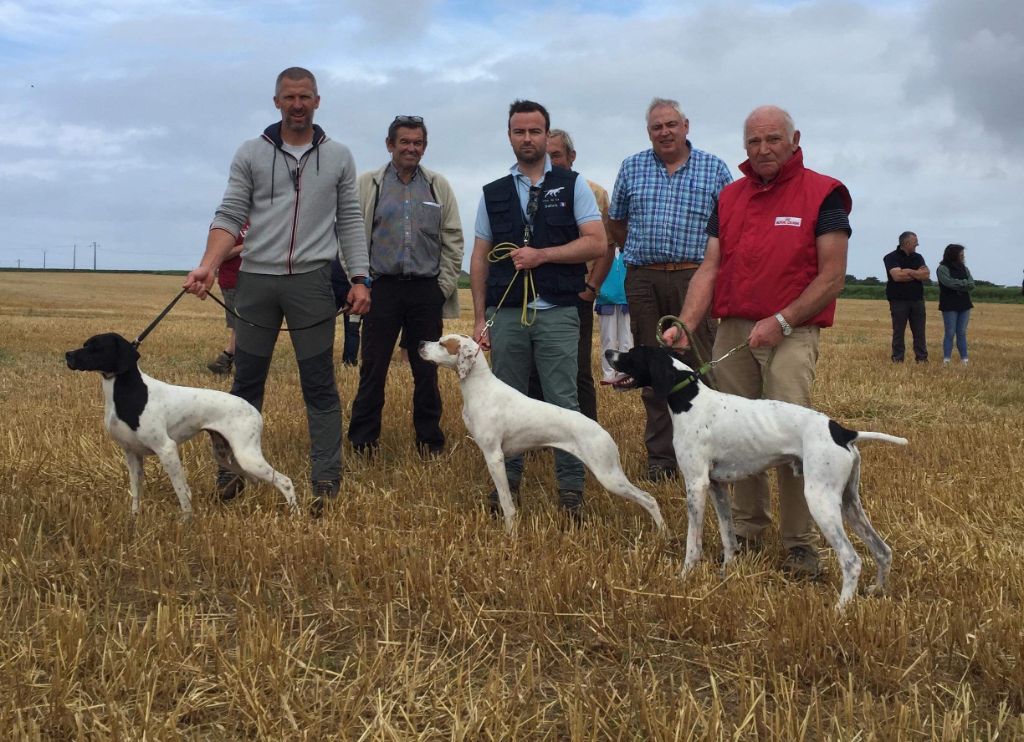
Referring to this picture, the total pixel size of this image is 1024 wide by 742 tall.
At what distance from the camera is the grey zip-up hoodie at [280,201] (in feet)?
18.1

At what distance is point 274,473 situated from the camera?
543 cm

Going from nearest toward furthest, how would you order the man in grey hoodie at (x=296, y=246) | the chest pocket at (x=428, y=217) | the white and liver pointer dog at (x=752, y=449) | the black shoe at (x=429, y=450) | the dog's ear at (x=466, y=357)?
the white and liver pointer dog at (x=752, y=449) < the dog's ear at (x=466, y=357) < the man in grey hoodie at (x=296, y=246) < the chest pocket at (x=428, y=217) < the black shoe at (x=429, y=450)

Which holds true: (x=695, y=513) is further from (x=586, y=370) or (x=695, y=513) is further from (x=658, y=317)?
(x=586, y=370)

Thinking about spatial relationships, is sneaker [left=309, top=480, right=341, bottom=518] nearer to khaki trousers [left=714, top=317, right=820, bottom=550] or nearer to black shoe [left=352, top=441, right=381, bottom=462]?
black shoe [left=352, top=441, right=381, bottom=462]

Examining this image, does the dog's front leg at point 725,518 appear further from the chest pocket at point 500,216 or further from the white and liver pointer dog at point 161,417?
the white and liver pointer dog at point 161,417

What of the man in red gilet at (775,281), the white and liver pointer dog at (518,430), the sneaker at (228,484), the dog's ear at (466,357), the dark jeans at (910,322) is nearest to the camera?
the man in red gilet at (775,281)

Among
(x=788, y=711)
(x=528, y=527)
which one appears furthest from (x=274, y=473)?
(x=788, y=711)

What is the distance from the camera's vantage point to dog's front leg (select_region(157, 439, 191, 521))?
508 cm

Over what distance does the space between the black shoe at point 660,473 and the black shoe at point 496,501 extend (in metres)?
1.21

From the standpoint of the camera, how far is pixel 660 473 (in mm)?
6598

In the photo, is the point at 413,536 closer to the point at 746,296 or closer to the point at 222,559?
the point at 222,559

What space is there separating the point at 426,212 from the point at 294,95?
65.4 inches

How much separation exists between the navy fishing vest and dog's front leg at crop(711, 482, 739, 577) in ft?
5.24

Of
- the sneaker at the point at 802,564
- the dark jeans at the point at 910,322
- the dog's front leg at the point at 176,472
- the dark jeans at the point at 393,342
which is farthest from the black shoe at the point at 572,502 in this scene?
the dark jeans at the point at 910,322
